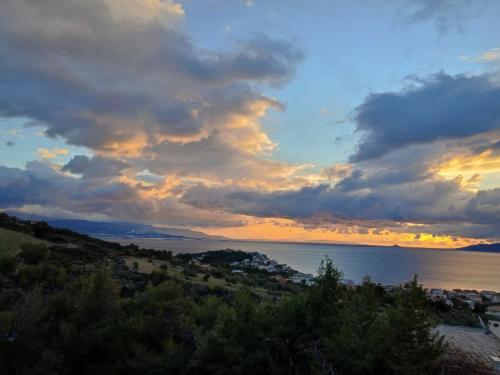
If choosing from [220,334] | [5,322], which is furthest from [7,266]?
[220,334]

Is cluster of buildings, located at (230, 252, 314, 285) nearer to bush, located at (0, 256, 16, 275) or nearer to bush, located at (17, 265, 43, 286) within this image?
bush, located at (17, 265, 43, 286)

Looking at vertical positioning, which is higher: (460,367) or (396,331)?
(396,331)

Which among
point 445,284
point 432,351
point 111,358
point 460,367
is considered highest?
point 432,351

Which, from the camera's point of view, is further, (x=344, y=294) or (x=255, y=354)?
(x=344, y=294)

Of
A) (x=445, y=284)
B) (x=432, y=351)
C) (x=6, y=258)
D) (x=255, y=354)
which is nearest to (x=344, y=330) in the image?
(x=432, y=351)

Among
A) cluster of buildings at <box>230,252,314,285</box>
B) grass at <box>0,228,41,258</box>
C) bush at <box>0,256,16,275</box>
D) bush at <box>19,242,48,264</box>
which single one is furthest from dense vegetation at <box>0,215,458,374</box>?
cluster of buildings at <box>230,252,314,285</box>

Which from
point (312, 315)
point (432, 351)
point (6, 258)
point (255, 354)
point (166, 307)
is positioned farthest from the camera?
point (6, 258)

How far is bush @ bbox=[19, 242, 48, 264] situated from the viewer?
25656 millimetres

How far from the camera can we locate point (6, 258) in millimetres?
22875

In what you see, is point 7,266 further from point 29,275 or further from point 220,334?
point 220,334

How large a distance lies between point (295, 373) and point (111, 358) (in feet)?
22.0

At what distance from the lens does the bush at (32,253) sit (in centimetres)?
2566

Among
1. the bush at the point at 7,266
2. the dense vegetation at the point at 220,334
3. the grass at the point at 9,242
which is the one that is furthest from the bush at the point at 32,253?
the dense vegetation at the point at 220,334

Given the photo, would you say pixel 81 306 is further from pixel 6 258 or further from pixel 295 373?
pixel 6 258
